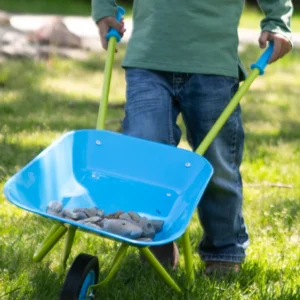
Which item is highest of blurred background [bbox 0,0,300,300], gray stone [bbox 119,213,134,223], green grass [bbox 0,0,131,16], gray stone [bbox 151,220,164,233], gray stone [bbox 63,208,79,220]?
gray stone [bbox 63,208,79,220]

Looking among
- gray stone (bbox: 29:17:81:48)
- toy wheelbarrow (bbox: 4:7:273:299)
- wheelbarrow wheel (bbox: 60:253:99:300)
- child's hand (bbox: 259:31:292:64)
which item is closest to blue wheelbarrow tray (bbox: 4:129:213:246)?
toy wheelbarrow (bbox: 4:7:273:299)

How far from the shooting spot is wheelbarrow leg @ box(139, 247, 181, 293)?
2571mm

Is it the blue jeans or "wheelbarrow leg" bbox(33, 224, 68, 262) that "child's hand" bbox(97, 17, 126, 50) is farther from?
"wheelbarrow leg" bbox(33, 224, 68, 262)

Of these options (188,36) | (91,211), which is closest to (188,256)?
(91,211)

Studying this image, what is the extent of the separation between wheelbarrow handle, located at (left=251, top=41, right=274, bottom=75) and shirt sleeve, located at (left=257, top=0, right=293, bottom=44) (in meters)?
0.06

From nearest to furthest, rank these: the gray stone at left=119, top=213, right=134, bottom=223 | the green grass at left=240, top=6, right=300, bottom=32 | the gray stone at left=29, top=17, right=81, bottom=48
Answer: the gray stone at left=119, top=213, right=134, bottom=223
the gray stone at left=29, top=17, right=81, bottom=48
the green grass at left=240, top=6, right=300, bottom=32

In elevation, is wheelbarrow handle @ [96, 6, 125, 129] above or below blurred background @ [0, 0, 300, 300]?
above

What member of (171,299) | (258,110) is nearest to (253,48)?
(258,110)

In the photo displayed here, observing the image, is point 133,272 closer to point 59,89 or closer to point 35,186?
point 35,186

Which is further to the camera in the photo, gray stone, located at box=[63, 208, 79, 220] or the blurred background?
the blurred background

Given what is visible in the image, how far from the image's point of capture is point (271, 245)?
11.5 feet

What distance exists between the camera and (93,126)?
5.23 meters

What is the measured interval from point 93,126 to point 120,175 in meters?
2.46

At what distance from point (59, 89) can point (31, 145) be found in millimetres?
1712
